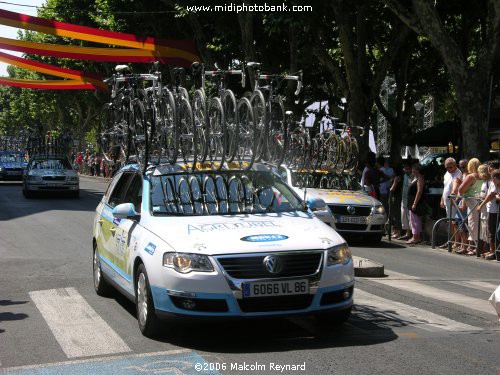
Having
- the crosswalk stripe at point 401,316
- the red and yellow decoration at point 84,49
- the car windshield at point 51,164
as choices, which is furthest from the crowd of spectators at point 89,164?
the crosswalk stripe at point 401,316

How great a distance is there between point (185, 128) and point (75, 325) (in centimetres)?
346

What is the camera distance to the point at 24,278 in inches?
465

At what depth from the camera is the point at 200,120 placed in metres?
11.2

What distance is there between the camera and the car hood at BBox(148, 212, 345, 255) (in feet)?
23.5

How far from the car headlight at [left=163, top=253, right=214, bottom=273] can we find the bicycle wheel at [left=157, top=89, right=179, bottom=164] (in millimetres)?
3684

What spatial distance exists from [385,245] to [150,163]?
31.6ft

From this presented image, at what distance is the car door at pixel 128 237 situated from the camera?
816 centimetres

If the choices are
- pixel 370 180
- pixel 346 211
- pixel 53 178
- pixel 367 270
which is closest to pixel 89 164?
pixel 53 178

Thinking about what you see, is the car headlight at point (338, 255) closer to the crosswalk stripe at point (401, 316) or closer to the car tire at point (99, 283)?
the crosswalk stripe at point (401, 316)

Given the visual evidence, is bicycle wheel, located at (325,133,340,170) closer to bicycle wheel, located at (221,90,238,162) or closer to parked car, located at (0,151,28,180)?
bicycle wheel, located at (221,90,238,162)

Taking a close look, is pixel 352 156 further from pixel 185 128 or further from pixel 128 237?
pixel 128 237

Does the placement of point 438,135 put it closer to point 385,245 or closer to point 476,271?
point 385,245

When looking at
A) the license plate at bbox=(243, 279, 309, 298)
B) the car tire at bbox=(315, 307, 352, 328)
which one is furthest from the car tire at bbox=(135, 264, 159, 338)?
the car tire at bbox=(315, 307, 352, 328)

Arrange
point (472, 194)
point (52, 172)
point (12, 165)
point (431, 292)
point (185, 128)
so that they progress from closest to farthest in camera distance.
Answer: point (431, 292) < point (185, 128) < point (472, 194) < point (52, 172) < point (12, 165)
